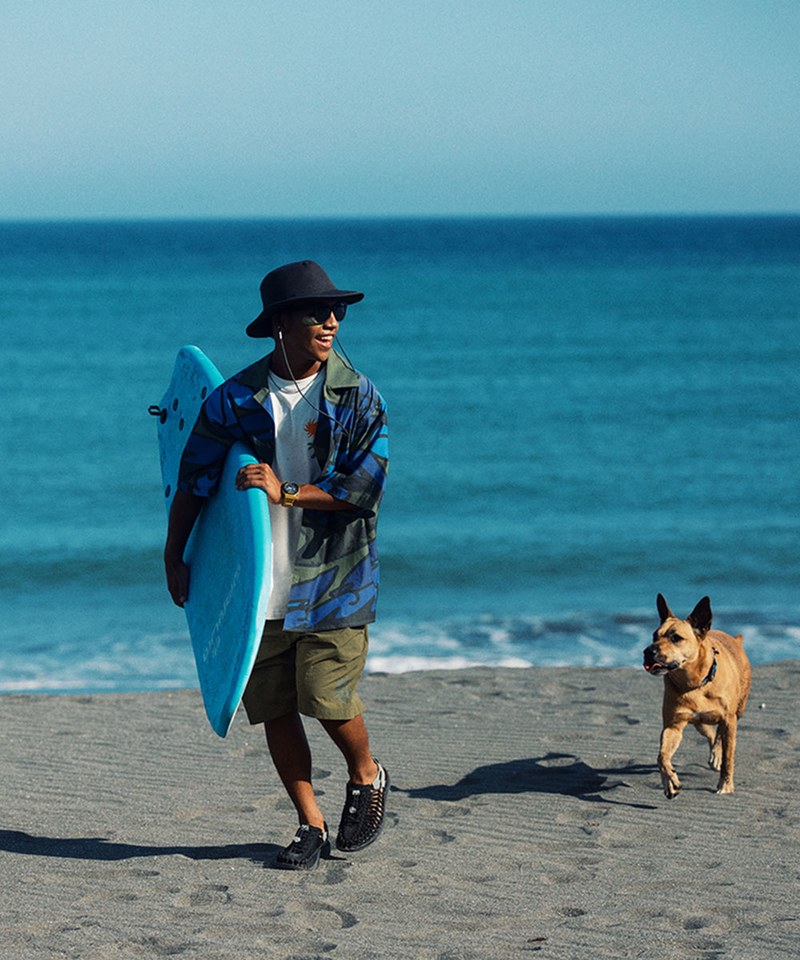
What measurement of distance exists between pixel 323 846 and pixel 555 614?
24.0 feet

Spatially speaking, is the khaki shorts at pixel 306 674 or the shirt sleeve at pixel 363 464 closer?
the shirt sleeve at pixel 363 464

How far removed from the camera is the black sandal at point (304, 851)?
464cm

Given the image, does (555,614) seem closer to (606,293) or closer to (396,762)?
(396,762)

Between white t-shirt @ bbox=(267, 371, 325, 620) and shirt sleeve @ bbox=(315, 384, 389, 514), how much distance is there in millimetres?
107

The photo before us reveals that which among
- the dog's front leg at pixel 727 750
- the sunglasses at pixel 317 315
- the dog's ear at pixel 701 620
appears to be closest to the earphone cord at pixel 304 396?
the sunglasses at pixel 317 315

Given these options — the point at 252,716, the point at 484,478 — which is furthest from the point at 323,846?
the point at 484,478

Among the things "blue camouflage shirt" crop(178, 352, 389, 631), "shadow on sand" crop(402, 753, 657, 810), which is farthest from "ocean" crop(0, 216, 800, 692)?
"blue camouflage shirt" crop(178, 352, 389, 631)

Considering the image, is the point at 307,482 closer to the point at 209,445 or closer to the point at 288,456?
the point at 288,456

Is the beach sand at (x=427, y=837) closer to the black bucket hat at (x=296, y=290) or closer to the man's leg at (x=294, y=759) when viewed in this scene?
the man's leg at (x=294, y=759)

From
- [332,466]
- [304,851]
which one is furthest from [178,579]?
[304,851]

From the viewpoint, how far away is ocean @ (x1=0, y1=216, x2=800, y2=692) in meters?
11.3

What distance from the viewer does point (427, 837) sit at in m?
5.13

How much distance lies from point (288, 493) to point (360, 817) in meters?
1.25

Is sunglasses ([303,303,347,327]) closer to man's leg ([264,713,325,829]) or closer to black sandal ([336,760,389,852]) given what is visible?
man's leg ([264,713,325,829])
